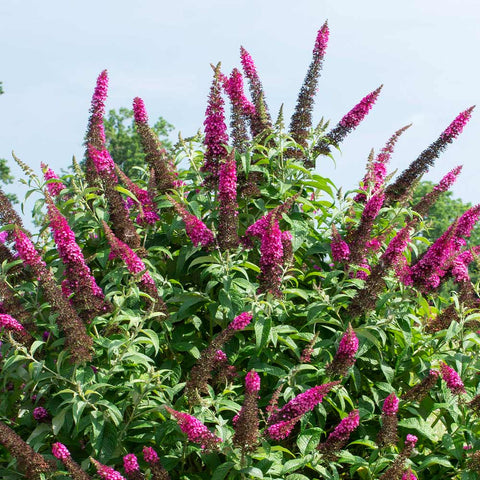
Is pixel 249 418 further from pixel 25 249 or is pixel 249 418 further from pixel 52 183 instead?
pixel 52 183

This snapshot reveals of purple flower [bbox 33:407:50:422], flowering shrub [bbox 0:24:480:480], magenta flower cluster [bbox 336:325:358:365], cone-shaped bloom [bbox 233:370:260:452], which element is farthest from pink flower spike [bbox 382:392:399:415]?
purple flower [bbox 33:407:50:422]

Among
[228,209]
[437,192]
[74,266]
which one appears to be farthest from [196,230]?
[437,192]

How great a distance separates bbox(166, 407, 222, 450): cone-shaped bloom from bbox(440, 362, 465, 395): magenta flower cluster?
1.91 m

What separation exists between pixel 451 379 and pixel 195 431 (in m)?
2.15

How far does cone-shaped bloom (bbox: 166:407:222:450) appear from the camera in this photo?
433 centimetres

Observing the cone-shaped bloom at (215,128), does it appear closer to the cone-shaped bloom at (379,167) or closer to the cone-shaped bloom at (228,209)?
the cone-shaped bloom at (228,209)

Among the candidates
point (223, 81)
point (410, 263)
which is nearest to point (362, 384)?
point (410, 263)

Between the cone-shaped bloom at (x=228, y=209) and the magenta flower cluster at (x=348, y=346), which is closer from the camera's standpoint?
the magenta flower cluster at (x=348, y=346)

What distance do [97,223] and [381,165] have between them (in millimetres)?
2904

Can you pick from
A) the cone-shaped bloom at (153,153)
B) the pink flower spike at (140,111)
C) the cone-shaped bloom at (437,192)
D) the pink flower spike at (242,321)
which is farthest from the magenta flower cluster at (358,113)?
the pink flower spike at (242,321)

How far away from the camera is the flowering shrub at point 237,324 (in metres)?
4.88

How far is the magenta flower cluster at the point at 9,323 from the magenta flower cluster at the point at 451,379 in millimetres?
3185

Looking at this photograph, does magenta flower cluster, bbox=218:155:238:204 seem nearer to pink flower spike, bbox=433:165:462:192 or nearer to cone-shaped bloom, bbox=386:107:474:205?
cone-shaped bloom, bbox=386:107:474:205

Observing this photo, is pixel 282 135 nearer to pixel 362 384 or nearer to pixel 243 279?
pixel 243 279
